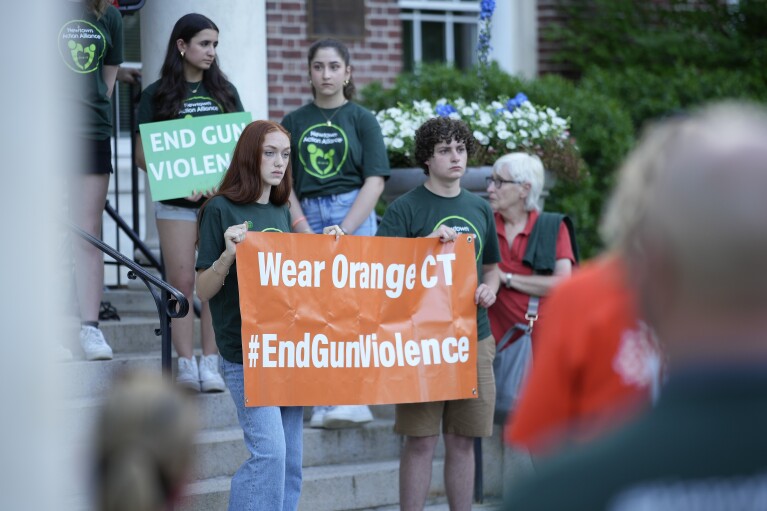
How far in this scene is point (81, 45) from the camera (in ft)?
21.1

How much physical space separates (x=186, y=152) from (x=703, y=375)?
16.6ft

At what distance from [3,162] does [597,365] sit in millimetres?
1203

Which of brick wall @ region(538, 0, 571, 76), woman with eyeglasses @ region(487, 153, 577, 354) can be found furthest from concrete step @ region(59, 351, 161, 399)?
brick wall @ region(538, 0, 571, 76)

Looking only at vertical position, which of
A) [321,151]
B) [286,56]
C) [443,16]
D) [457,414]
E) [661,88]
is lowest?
[457,414]

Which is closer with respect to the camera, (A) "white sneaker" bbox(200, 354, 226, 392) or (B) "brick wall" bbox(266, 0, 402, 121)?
(A) "white sneaker" bbox(200, 354, 226, 392)

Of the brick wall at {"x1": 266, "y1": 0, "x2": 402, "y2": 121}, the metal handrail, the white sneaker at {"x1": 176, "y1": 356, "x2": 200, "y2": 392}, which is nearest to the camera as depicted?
the metal handrail

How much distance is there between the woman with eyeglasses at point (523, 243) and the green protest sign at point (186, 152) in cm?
143

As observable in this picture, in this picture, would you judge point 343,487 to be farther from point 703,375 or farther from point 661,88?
point 661,88

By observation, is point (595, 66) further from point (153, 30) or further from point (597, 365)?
point (597, 365)

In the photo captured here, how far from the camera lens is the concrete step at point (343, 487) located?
19.7ft

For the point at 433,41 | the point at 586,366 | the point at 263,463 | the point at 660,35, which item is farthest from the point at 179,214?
the point at 660,35

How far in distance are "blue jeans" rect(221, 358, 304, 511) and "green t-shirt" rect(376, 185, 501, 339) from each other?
1.20m

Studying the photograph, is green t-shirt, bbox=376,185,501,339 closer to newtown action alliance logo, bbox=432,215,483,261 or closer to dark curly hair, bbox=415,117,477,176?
newtown action alliance logo, bbox=432,215,483,261

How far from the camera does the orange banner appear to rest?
18.0 ft
